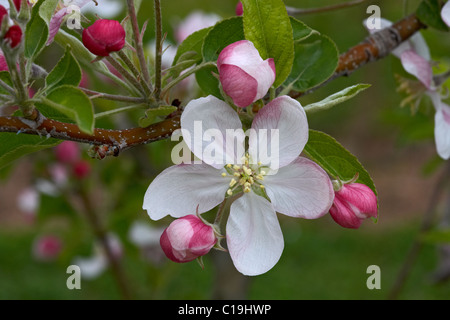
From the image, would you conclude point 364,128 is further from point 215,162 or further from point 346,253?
point 215,162

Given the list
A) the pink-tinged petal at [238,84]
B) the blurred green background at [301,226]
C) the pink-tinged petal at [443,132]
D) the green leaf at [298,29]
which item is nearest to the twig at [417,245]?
the blurred green background at [301,226]

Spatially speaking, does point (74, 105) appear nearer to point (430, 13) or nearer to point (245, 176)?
point (245, 176)

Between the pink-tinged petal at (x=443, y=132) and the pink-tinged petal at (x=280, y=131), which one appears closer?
the pink-tinged petal at (x=280, y=131)

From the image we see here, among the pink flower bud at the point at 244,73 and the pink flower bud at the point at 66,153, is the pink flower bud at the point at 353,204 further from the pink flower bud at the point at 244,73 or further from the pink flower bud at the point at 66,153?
the pink flower bud at the point at 66,153

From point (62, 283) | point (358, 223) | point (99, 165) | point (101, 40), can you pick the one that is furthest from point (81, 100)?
point (62, 283)

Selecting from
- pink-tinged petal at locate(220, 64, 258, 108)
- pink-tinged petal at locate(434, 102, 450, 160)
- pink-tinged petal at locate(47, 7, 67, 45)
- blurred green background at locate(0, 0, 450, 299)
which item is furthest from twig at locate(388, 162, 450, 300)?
pink-tinged petal at locate(47, 7, 67, 45)

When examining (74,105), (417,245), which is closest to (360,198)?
(74,105)
